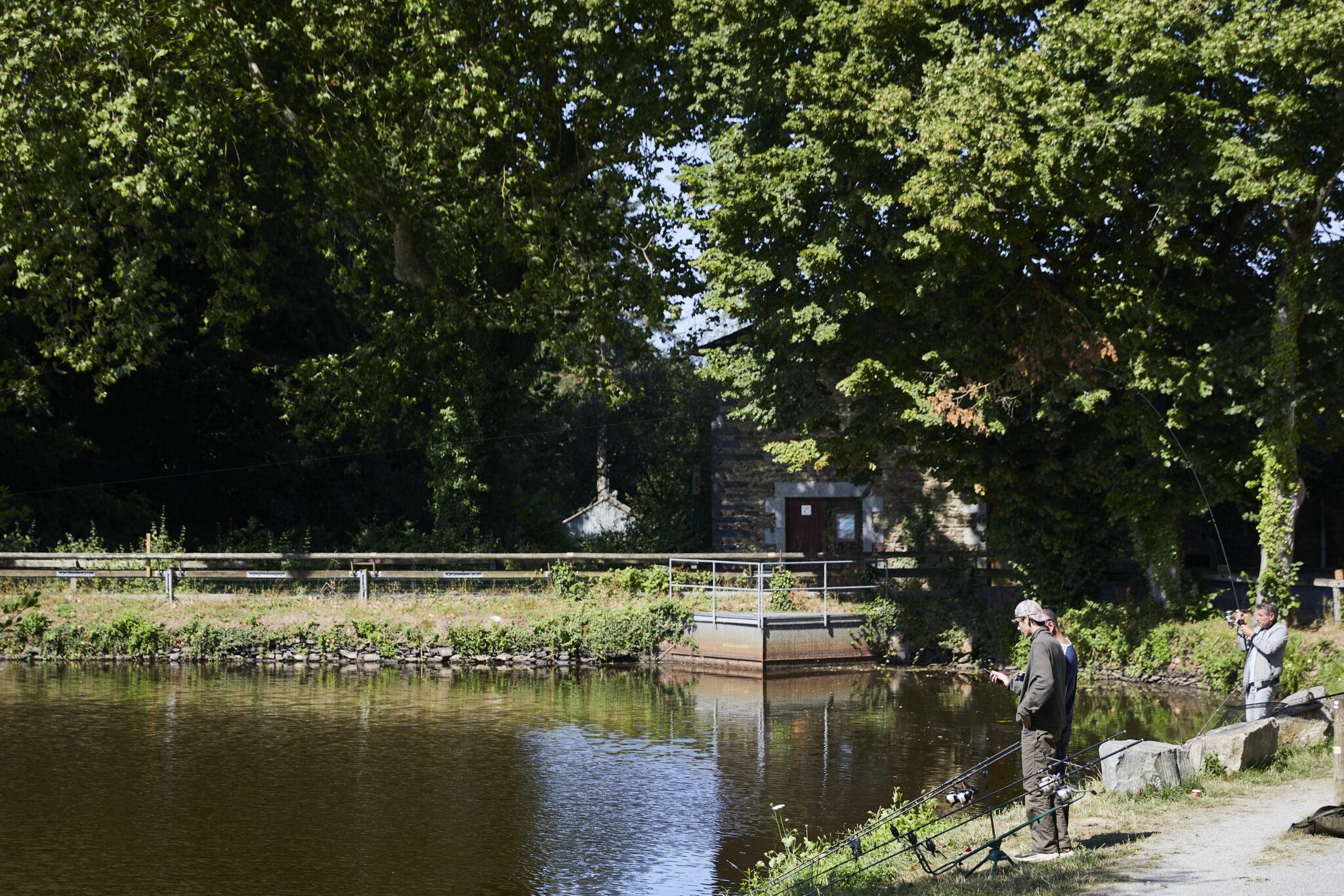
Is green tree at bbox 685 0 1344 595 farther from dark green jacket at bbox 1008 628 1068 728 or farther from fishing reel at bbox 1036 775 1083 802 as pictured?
fishing reel at bbox 1036 775 1083 802

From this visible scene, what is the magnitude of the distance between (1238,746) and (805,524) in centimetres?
1886

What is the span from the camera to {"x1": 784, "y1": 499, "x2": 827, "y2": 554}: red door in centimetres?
2912

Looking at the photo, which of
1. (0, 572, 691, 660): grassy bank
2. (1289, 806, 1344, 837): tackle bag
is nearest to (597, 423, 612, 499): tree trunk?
(0, 572, 691, 660): grassy bank

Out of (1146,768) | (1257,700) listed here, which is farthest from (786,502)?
(1146,768)

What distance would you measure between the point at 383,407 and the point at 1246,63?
60.1ft

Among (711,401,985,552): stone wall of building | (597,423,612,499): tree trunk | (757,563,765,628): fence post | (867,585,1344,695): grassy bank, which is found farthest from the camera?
(597,423,612,499): tree trunk

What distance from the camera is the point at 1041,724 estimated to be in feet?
27.9

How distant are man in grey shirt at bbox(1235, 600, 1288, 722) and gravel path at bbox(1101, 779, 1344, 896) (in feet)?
8.66

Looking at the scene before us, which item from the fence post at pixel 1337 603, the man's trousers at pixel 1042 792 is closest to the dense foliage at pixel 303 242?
the fence post at pixel 1337 603

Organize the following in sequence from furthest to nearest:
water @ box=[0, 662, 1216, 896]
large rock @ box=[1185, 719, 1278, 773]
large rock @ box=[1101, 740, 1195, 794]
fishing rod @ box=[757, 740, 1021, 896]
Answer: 1. large rock @ box=[1185, 719, 1278, 773]
2. water @ box=[0, 662, 1216, 896]
3. large rock @ box=[1101, 740, 1195, 794]
4. fishing rod @ box=[757, 740, 1021, 896]

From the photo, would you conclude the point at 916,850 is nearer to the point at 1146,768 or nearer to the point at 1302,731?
the point at 1146,768

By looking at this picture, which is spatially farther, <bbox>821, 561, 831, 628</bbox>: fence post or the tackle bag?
<bbox>821, 561, 831, 628</bbox>: fence post

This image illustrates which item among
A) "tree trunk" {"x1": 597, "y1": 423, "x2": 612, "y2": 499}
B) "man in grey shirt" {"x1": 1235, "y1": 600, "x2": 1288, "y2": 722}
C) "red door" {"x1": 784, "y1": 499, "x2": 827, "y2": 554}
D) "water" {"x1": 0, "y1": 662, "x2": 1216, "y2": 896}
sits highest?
"tree trunk" {"x1": 597, "y1": 423, "x2": 612, "y2": 499}

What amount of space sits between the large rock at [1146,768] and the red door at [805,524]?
62.0ft
